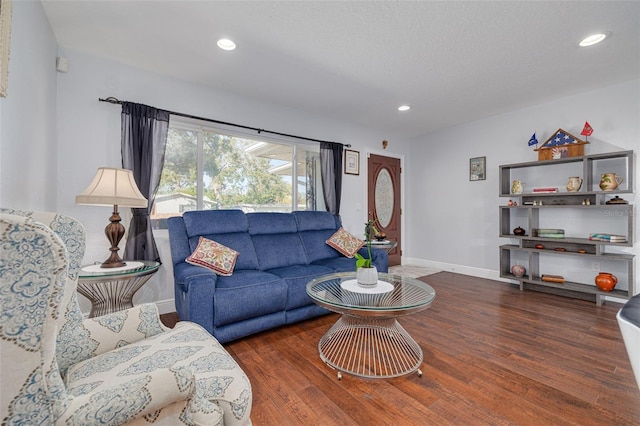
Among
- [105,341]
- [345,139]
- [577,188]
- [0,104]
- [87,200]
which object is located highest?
[345,139]

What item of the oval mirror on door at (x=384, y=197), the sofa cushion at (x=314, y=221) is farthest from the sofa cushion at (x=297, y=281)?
the oval mirror on door at (x=384, y=197)

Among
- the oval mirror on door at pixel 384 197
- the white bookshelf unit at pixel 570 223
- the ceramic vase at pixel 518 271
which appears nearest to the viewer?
the white bookshelf unit at pixel 570 223

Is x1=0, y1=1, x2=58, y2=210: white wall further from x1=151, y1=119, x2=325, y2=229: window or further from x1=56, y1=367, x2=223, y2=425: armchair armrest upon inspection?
x1=56, y1=367, x2=223, y2=425: armchair armrest

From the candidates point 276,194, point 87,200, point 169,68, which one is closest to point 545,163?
point 276,194

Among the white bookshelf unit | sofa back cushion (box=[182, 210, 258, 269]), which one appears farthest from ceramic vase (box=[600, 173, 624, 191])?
sofa back cushion (box=[182, 210, 258, 269])

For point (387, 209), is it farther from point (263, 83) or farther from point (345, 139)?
point (263, 83)

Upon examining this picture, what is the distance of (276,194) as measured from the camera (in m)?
3.97

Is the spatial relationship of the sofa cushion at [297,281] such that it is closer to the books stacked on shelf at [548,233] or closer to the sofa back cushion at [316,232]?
the sofa back cushion at [316,232]

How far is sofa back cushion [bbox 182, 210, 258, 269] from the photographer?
2.82 meters

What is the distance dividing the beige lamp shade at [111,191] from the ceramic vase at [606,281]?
477 cm

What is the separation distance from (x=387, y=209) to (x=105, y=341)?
15.4 feet

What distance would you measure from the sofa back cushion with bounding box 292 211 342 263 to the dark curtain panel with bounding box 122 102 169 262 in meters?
1.57

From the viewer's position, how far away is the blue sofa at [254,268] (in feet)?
7.14

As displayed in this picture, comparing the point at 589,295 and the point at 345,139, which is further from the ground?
the point at 345,139
